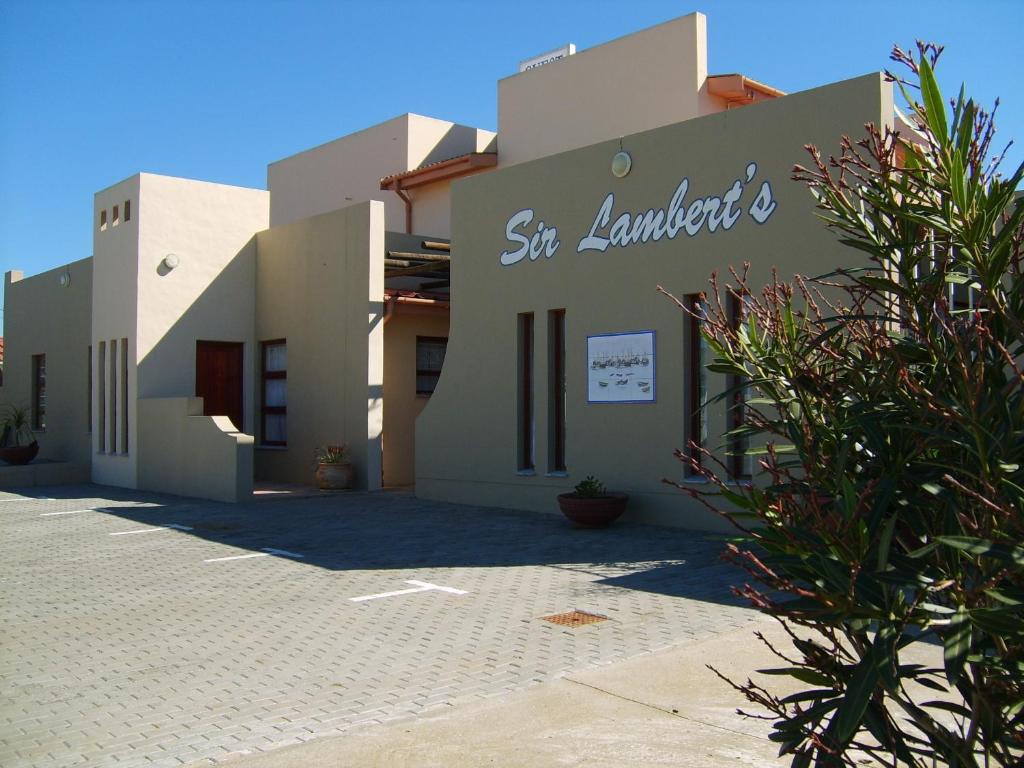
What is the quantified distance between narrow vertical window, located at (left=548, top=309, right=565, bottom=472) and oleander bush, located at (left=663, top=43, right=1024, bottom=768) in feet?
36.8

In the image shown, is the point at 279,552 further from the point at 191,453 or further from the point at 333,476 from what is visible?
the point at 191,453

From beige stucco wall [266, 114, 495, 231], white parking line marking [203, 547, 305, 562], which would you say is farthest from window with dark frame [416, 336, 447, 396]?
white parking line marking [203, 547, 305, 562]

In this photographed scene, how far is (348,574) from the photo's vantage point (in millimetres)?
9781

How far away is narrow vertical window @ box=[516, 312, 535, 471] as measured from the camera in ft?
48.0

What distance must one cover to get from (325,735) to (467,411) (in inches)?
414

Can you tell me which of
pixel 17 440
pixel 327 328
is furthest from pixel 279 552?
pixel 17 440

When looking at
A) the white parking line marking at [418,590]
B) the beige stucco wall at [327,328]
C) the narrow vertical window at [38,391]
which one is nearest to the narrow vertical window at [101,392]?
the beige stucco wall at [327,328]

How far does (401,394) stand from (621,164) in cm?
767

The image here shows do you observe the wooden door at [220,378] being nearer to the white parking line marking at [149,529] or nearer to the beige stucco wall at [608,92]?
the white parking line marking at [149,529]

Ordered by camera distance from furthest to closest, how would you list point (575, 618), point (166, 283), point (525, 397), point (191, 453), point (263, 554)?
point (166, 283) < point (191, 453) < point (525, 397) < point (263, 554) < point (575, 618)

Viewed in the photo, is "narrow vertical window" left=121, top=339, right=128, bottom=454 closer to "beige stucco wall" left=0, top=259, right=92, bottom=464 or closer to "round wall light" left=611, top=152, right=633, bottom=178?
"beige stucco wall" left=0, top=259, right=92, bottom=464

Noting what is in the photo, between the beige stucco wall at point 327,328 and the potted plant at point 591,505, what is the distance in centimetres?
578

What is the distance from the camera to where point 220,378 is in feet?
65.5

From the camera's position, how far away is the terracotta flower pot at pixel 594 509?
12266 millimetres
